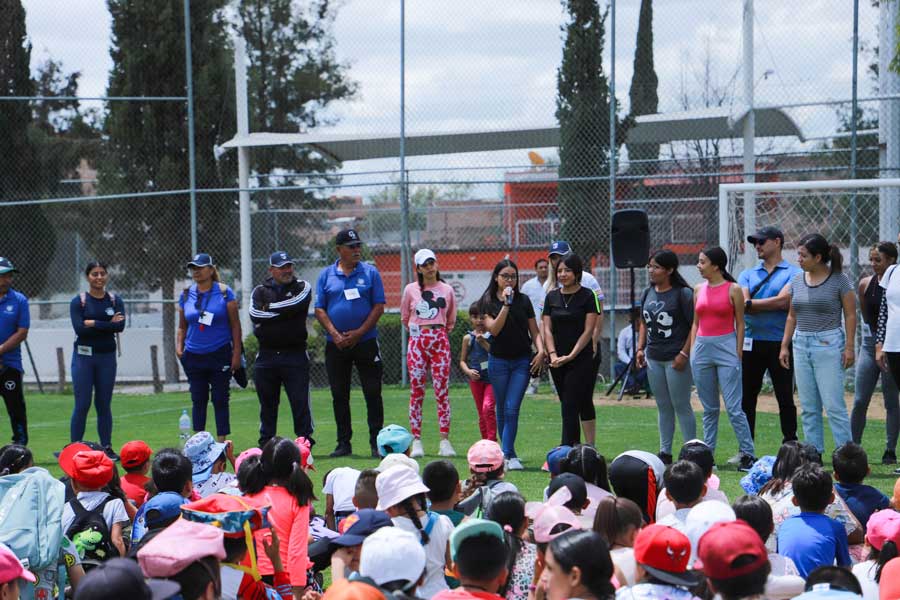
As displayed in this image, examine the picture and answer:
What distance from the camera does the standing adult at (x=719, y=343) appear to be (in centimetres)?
827

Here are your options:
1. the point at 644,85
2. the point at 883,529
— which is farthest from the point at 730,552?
the point at 644,85

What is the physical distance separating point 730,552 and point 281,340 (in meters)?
6.38

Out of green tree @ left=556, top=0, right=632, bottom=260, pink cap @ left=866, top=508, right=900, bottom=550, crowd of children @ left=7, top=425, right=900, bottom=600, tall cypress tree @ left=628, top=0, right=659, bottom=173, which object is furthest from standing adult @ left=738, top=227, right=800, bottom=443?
tall cypress tree @ left=628, top=0, right=659, bottom=173

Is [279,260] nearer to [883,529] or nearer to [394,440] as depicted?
[394,440]

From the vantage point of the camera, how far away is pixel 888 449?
28.3 ft

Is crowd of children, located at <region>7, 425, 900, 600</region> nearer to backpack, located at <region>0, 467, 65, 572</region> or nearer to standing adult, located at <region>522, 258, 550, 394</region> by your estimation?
backpack, located at <region>0, 467, 65, 572</region>

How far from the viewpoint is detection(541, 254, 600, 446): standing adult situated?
27.8 feet

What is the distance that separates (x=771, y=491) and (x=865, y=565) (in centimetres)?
110

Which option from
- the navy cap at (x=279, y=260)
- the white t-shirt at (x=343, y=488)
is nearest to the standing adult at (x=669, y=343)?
the navy cap at (x=279, y=260)

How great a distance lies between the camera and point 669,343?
852 cm

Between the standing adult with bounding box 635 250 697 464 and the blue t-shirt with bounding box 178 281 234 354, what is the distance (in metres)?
3.57

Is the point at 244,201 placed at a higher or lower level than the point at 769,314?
higher

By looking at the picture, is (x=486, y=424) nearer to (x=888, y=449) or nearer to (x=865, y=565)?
(x=888, y=449)

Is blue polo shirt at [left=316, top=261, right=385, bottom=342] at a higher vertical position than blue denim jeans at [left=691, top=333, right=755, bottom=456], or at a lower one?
higher
